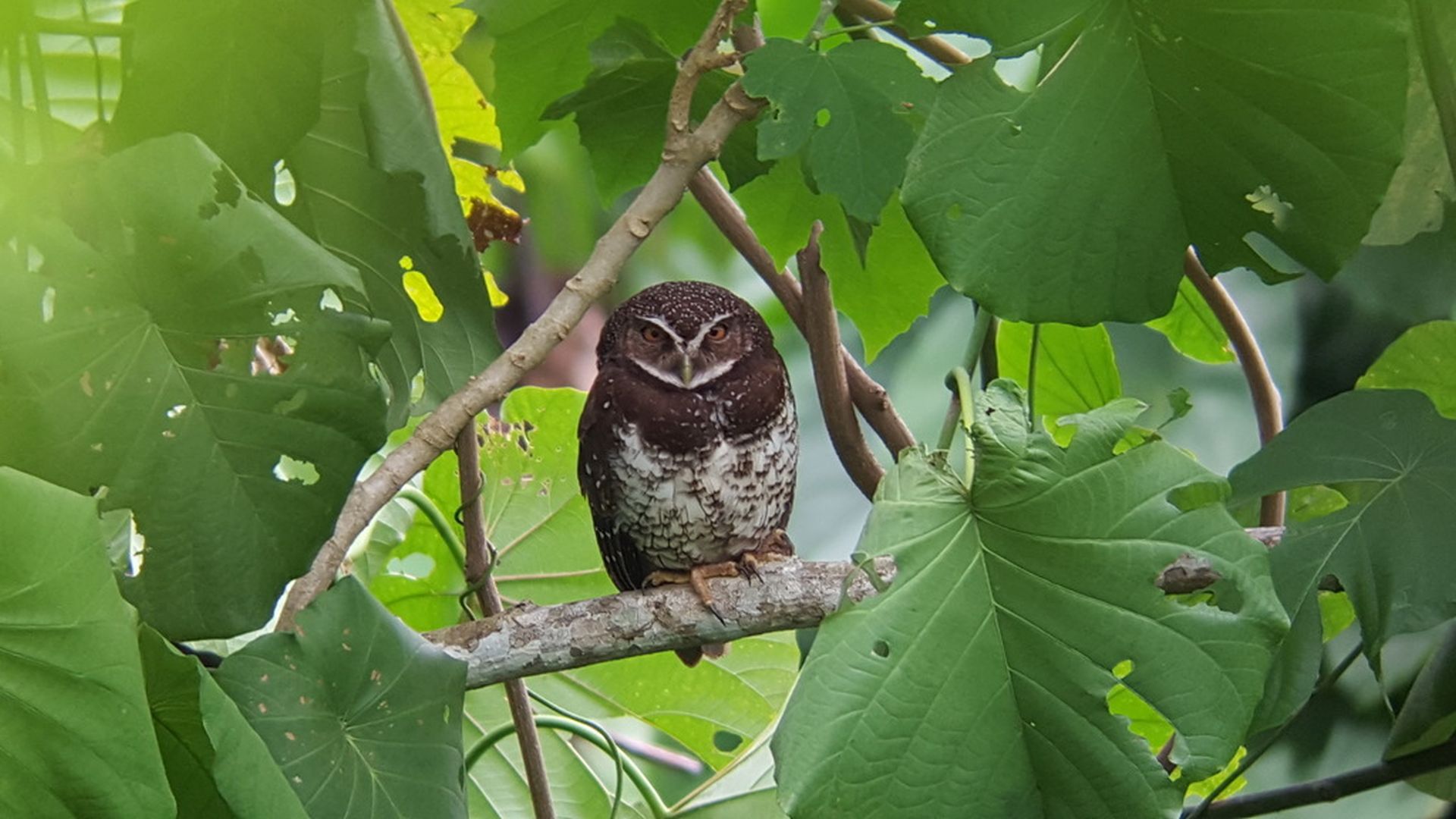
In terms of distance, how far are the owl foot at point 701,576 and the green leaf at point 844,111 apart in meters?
0.32

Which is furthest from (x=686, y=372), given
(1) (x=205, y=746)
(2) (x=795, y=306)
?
(1) (x=205, y=746)

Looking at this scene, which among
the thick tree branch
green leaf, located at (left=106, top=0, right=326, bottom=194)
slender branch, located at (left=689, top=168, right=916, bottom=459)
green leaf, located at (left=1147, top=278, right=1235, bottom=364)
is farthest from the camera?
green leaf, located at (left=1147, top=278, right=1235, bottom=364)

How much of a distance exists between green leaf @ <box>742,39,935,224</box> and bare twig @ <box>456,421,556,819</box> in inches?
14.5

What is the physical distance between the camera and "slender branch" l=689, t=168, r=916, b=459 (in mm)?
1287

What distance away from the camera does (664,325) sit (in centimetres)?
152

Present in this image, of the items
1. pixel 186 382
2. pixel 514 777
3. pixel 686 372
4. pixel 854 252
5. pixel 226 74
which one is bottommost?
pixel 514 777

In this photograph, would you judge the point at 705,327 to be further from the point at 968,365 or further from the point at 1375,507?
the point at 1375,507

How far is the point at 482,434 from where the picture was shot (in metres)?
1.52

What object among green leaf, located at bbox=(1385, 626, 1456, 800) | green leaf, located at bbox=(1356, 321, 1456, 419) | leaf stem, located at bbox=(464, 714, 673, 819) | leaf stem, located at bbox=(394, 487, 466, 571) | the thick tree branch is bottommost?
leaf stem, located at bbox=(464, 714, 673, 819)

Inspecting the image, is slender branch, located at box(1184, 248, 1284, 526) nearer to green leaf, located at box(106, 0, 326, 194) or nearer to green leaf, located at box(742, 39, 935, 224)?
green leaf, located at box(742, 39, 935, 224)

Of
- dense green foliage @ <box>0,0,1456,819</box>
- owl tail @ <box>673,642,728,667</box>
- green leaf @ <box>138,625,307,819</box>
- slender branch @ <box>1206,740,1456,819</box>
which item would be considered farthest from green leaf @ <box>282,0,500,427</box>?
slender branch @ <box>1206,740,1456,819</box>

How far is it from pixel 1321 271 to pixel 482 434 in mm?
903

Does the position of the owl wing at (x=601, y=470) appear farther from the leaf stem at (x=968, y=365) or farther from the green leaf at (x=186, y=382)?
the green leaf at (x=186, y=382)

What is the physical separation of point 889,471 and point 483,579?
38 cm
